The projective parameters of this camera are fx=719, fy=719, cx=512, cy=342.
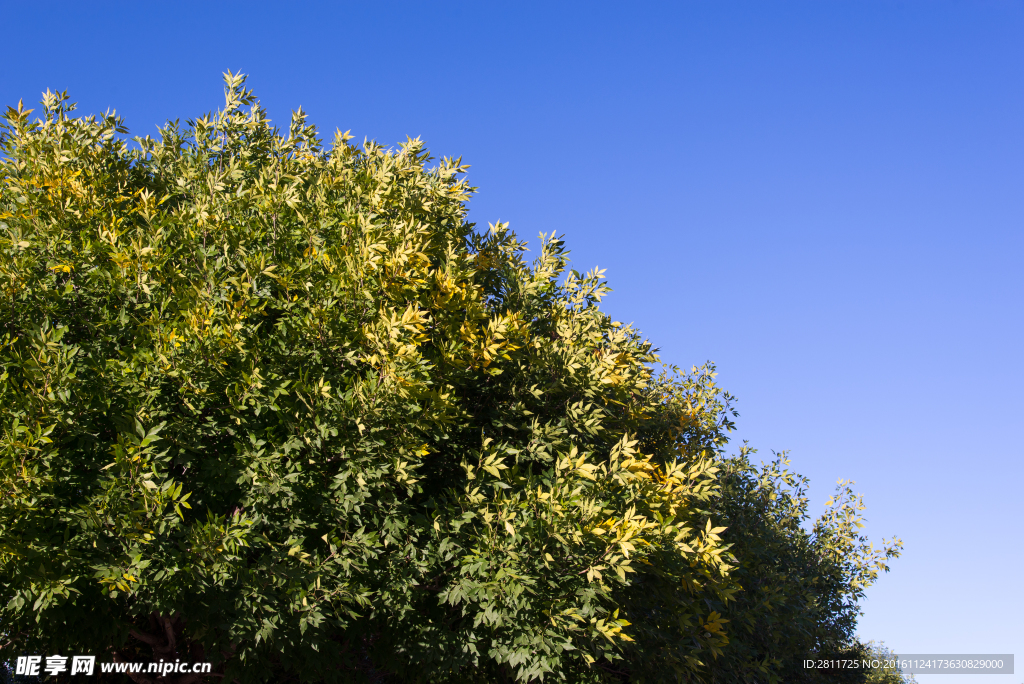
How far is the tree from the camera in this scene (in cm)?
903

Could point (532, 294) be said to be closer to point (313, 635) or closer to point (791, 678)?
point (313, 635)

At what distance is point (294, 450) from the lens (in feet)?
31.7

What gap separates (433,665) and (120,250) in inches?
298

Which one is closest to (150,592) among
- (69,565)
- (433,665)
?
(69,565)

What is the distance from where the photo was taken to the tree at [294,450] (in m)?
9.03

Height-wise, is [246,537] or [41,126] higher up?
[41,126]

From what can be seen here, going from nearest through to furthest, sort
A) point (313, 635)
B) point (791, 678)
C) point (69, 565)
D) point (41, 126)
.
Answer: point (69, 565), point (313, 635), point (41, 126), point (791, 678)

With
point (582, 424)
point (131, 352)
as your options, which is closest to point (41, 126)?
point (131, 352)

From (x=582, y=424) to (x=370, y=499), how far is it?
4.22m

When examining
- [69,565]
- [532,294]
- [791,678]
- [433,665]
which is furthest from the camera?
[791,678]

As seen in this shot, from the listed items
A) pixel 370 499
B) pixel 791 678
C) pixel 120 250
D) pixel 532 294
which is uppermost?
pixel 532 294

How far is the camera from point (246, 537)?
923cm

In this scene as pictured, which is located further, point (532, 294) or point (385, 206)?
point (532, 294)

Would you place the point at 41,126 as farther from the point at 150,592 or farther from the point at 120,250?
the point at 150,592
